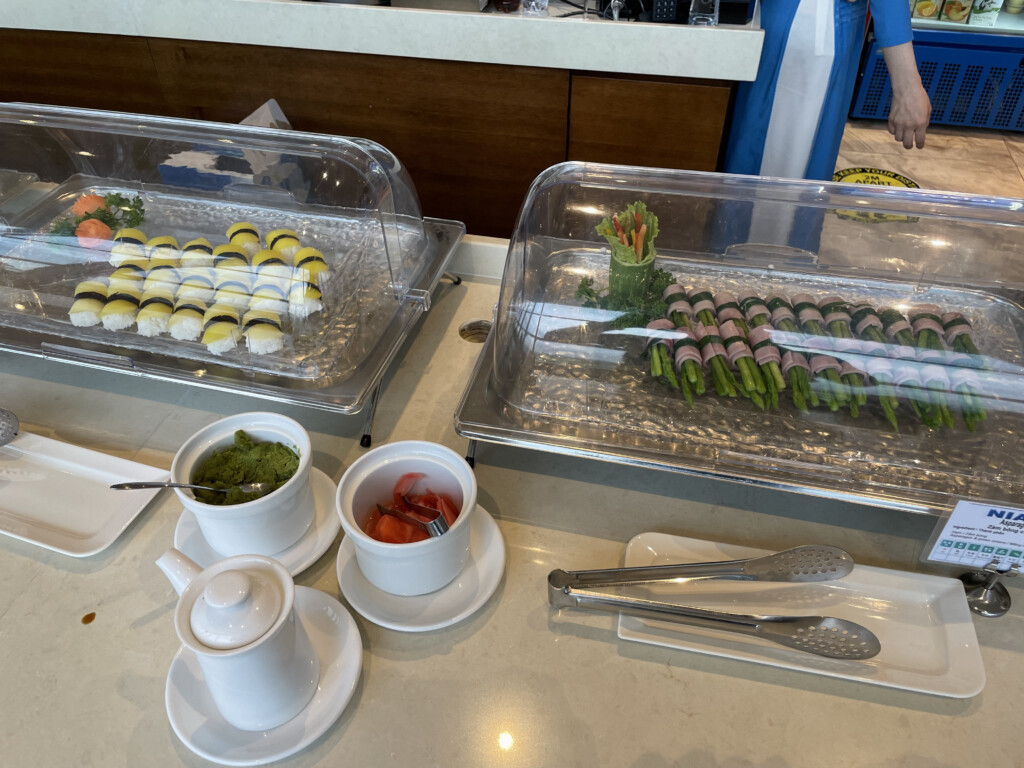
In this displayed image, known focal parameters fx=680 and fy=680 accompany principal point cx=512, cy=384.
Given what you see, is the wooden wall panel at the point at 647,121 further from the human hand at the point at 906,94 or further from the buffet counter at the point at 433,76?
the human hand at the point at 906,94

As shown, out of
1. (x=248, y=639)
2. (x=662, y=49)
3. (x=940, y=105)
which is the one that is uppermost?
(x=662, y=49)

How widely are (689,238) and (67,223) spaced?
41.1 inches

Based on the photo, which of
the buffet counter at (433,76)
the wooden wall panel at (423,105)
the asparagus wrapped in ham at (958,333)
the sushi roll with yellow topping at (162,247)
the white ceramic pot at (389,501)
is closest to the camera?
the white ceramic pot at (389,501)

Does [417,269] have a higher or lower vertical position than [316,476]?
higher

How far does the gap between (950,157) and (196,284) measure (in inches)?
143

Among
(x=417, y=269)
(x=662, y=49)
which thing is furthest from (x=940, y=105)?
(x=417, y=269)

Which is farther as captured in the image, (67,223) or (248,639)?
(67,223)

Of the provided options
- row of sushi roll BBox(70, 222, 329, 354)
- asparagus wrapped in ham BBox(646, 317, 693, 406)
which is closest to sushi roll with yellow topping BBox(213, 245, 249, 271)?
row of sushi roll BBox(70, 222, 329, 354)

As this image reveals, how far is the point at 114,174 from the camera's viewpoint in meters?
1.28

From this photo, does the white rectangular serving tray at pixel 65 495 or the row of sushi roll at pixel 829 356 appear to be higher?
the row of sushi roll at pixel 829 356

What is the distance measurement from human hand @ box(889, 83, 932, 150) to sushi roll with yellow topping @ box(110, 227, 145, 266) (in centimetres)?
180

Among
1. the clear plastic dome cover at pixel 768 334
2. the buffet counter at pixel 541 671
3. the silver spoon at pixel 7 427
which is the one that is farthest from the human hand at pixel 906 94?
the silver spoon at pixel 7 427

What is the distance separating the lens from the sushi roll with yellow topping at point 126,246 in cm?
109

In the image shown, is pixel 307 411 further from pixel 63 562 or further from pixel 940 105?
pixel 940 105
